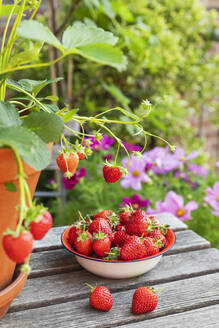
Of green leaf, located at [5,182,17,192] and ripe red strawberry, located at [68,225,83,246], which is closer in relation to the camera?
green leaf, located at [5,182,17,192]

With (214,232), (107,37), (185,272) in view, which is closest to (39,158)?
(107,37)

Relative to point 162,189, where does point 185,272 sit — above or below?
above

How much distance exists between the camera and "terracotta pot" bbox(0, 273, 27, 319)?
0.63 m

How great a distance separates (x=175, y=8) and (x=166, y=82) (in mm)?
542

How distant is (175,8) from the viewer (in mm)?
2617

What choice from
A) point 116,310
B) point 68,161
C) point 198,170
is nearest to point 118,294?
point 116,310

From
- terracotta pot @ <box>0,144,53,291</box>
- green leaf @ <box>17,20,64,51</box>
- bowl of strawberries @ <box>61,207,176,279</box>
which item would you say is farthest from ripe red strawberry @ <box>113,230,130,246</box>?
green leaf @ <box>17,20,64,51</box>

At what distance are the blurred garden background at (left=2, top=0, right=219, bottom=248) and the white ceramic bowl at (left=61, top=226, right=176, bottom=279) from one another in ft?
1.92

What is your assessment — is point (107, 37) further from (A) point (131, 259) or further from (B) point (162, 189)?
(B) point (162, 189)

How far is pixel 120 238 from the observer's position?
2.57ft

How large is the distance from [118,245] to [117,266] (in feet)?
0.17

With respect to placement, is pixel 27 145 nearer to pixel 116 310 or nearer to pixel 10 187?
pixel 10 187

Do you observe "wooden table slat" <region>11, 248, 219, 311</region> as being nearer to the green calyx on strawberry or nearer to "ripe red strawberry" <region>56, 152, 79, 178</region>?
the green calyx on strawberry

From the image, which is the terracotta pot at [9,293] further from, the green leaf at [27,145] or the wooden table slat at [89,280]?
the green leaf at [27,145]
